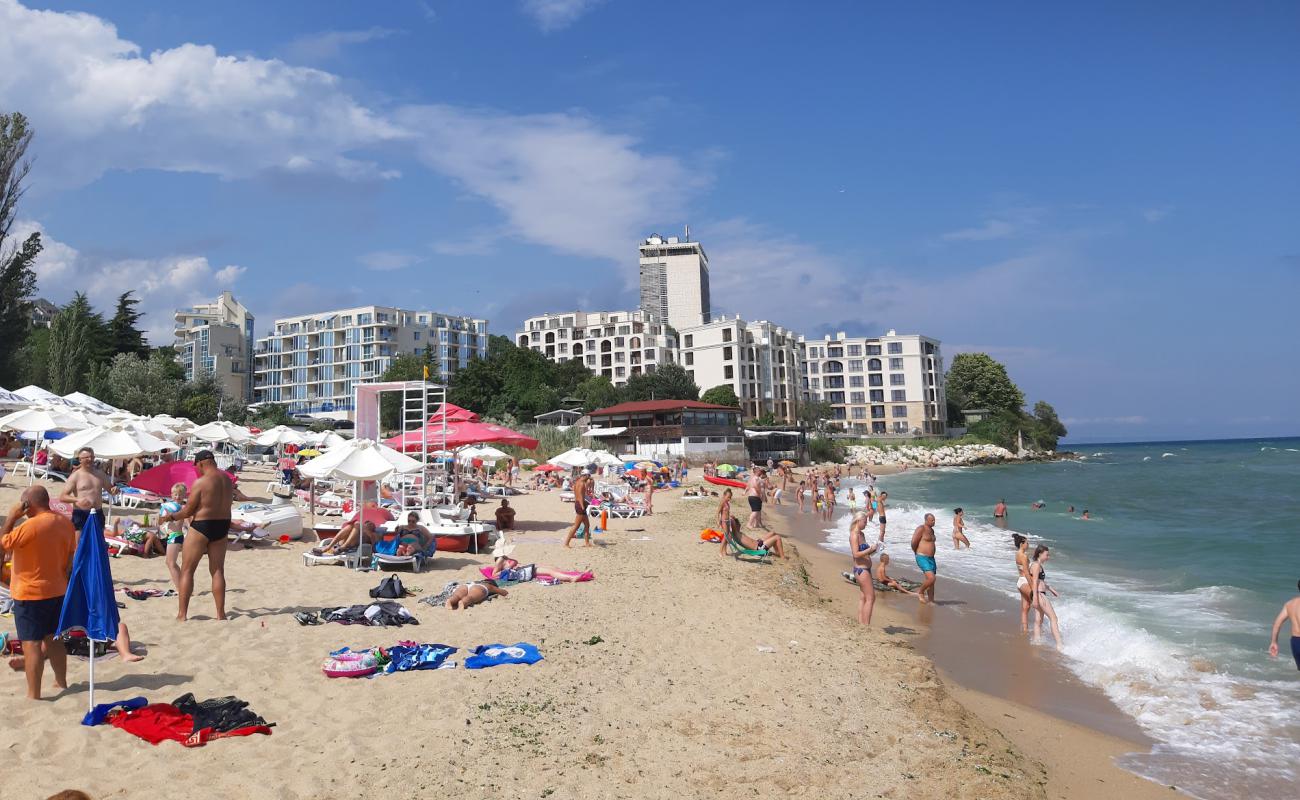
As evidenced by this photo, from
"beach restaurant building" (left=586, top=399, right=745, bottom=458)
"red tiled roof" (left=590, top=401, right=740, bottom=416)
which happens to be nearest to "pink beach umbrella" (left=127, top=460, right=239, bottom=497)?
Result: "beach restaurant building" (left=586, top=399, right=745, bottom=458)

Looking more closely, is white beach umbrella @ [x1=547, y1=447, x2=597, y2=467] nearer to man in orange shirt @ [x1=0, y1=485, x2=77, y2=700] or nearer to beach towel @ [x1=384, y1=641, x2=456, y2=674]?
beach towel @ [x1=384, y1=641, x2=456, y2=674]

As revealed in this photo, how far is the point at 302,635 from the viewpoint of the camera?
7043mm

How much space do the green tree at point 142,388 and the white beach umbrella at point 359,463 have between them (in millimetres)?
34517

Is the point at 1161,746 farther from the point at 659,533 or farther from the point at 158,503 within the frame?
the point at 158,503

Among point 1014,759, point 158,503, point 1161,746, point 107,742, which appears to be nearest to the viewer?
point 107,742

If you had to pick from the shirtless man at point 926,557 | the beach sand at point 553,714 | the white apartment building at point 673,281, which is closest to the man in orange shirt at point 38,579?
the beach sand at point 553,714

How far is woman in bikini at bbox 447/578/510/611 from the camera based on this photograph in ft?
28.2

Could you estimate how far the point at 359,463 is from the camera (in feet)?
35.5

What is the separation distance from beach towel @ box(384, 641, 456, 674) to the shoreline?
185 inches

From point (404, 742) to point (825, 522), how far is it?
838 inches

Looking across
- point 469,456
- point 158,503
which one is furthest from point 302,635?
point 469,456

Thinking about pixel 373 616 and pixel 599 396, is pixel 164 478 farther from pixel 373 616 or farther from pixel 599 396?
pixel 599 396

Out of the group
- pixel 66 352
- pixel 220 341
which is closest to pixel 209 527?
pixel 66 352

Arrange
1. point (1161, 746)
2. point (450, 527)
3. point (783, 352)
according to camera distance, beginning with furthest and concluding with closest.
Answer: point (783, 352), point (450, 527), point (1161, 746)
